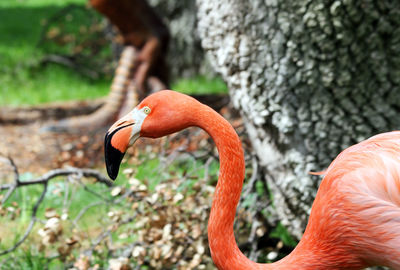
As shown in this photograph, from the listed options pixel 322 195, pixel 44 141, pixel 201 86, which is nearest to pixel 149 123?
pixel 322 195

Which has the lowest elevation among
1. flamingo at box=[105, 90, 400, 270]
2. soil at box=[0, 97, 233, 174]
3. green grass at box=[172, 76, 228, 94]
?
green grass at box=[172, 76, 228, 94]

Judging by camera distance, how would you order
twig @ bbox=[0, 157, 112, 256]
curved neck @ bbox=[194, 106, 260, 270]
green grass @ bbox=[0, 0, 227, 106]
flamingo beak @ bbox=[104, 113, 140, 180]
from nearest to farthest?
flamingo beak @ bbox=[104, 113, 140, 180], curved neck @ bbox=[194, 106, 260, 270], twig @ bbox=[0, 157, 112, 256], green grass @ bbox=[0, 0, 227, 106]

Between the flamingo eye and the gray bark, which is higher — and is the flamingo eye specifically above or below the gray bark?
above

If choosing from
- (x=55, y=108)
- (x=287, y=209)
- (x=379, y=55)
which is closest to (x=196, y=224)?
(x=287, y=209)

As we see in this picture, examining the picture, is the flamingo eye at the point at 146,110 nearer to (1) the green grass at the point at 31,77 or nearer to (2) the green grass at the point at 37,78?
(2) the green grass at the point at 37,78

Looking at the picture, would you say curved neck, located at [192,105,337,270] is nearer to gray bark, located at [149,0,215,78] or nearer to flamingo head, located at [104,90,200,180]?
flamingo head, located at [104,90,200,180]

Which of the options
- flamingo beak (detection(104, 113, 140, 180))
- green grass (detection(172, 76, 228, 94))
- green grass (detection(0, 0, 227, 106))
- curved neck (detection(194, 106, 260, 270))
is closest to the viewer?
flamingo beak (detection(104, 113, 140, 180))

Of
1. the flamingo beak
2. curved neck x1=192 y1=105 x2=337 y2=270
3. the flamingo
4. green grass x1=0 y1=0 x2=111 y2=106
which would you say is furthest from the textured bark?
green grass x1=0 y1=0 x2=111 y2=106

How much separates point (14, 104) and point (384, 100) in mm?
5897

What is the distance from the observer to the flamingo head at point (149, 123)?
186 cm

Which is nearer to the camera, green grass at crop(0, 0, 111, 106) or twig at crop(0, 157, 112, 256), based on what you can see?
twig at crop(0, 157, 112, 256)

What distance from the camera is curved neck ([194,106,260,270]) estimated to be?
1.96 meters

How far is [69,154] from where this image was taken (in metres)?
5.12

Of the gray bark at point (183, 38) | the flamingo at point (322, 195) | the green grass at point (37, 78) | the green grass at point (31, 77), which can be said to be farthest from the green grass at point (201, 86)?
the flamingo at point (322, 195)
